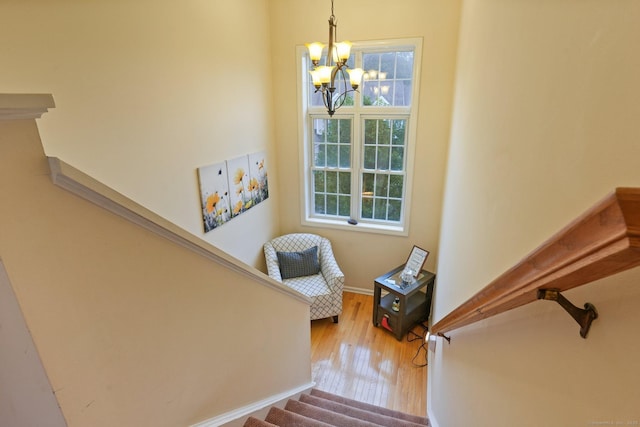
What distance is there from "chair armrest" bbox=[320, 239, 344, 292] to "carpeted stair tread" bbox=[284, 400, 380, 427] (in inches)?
60.6

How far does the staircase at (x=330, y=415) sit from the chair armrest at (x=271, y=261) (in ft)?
4.78

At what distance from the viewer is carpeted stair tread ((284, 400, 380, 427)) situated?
7.22ft

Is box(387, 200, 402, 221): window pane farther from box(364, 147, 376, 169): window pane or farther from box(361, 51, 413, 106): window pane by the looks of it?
box(361, 51, 413, 106): window pane

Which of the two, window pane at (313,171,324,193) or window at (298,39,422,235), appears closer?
window at (298,39,422,235)

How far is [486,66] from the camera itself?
5.44 ft

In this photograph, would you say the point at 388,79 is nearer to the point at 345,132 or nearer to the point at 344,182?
the point at 345,132

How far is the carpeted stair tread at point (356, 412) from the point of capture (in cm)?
232

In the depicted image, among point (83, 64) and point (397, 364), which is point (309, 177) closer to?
point (397, 364)

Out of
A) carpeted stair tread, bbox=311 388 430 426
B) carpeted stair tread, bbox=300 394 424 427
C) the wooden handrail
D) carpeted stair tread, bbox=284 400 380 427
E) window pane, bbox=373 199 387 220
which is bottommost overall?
carpeted stair tread, bbox=311 388 430 426

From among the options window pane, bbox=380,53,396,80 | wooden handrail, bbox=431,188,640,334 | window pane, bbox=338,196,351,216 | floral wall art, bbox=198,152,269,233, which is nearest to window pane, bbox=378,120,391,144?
window pane, bbox=380,53,396,80

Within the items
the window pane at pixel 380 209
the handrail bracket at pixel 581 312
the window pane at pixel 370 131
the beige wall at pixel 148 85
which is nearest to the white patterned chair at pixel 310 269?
the beige wall at pixel 148 85

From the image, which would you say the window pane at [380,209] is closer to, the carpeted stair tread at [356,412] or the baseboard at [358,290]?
the baseboard at [358,290]

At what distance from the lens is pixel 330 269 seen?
157 inches

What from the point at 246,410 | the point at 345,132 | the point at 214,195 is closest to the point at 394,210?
the point at 345,132
